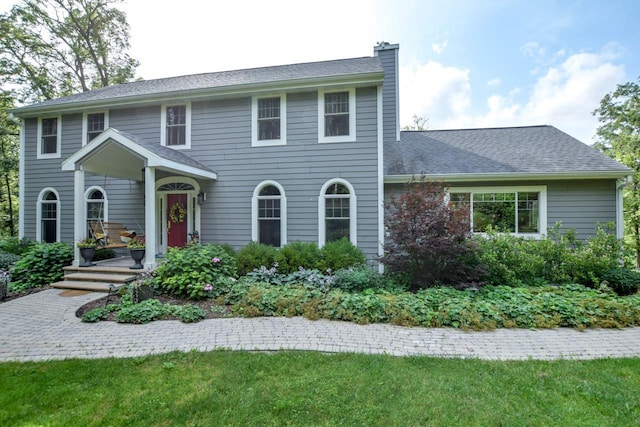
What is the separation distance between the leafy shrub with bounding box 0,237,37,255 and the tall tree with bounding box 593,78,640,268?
23.5 m

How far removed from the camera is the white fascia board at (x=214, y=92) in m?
7.47

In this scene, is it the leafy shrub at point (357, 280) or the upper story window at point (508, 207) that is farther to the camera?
the upper story window at point (508, 207)

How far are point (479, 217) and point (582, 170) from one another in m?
2.89

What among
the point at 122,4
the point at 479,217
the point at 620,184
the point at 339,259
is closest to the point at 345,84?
the point at 339,259

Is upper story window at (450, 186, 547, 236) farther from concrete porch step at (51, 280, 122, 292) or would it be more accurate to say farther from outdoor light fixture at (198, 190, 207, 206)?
concrete porch step at (51, 280, 122, 292)

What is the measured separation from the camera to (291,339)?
3.93 m

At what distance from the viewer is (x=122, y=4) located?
1664 cm

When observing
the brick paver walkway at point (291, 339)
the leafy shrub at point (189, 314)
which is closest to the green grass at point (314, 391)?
the brick paver walkway at point (291, 339)

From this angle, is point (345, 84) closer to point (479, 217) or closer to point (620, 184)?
point (479, 217)

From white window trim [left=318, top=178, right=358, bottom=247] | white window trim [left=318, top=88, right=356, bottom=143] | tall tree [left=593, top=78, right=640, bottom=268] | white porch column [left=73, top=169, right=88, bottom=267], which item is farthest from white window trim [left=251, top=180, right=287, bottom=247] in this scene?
tall tree [left=593, top=78, right=640, bottom=268]

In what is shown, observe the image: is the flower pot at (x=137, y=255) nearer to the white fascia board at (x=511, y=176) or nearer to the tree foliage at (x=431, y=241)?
the tree foliage at (x=431, y=241)

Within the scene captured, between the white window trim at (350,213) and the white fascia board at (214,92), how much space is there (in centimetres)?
269

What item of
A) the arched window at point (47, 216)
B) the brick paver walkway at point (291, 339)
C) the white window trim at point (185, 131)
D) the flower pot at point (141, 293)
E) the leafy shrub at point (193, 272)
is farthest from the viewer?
the arched window at point (47, 216)

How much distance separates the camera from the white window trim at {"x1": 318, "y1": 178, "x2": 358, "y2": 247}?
7691 millimetres
